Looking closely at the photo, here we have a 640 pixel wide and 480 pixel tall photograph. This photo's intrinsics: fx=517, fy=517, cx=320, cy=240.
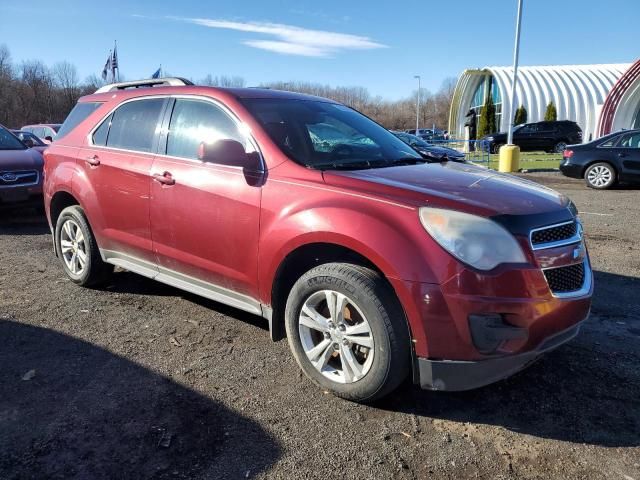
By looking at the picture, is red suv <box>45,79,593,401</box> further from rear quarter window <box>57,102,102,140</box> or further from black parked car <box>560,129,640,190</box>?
black parked car <box>560,129,640,190</box>

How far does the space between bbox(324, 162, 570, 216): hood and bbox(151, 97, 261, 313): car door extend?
2.26 feet

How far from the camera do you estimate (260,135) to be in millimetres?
3514

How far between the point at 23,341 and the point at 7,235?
14.9ft

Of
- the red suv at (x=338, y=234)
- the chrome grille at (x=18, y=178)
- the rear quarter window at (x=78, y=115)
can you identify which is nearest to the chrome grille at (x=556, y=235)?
the red suv at (x=338, y=234)

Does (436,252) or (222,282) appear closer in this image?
(436,252)

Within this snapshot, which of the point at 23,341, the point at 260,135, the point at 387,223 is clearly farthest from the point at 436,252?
the point at 23,341

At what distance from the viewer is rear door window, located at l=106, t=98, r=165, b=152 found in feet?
14.0

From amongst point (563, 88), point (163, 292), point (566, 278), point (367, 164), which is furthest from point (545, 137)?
point (566, 278)

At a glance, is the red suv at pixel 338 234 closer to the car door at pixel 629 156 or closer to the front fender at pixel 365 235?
the front fender at pixel 365 235

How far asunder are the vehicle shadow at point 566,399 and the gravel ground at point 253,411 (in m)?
0.01

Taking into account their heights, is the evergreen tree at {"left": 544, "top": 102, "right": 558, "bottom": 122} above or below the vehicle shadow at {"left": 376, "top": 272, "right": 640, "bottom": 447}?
above

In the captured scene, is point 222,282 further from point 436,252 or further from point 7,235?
point 7,235

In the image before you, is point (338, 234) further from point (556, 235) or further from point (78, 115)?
point (78, 115)

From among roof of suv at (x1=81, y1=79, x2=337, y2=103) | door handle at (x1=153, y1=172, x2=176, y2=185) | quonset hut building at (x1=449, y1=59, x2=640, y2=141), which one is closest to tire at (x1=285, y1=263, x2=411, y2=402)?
door handle at (x1=153, y1=172, x2=176, y2=185)
